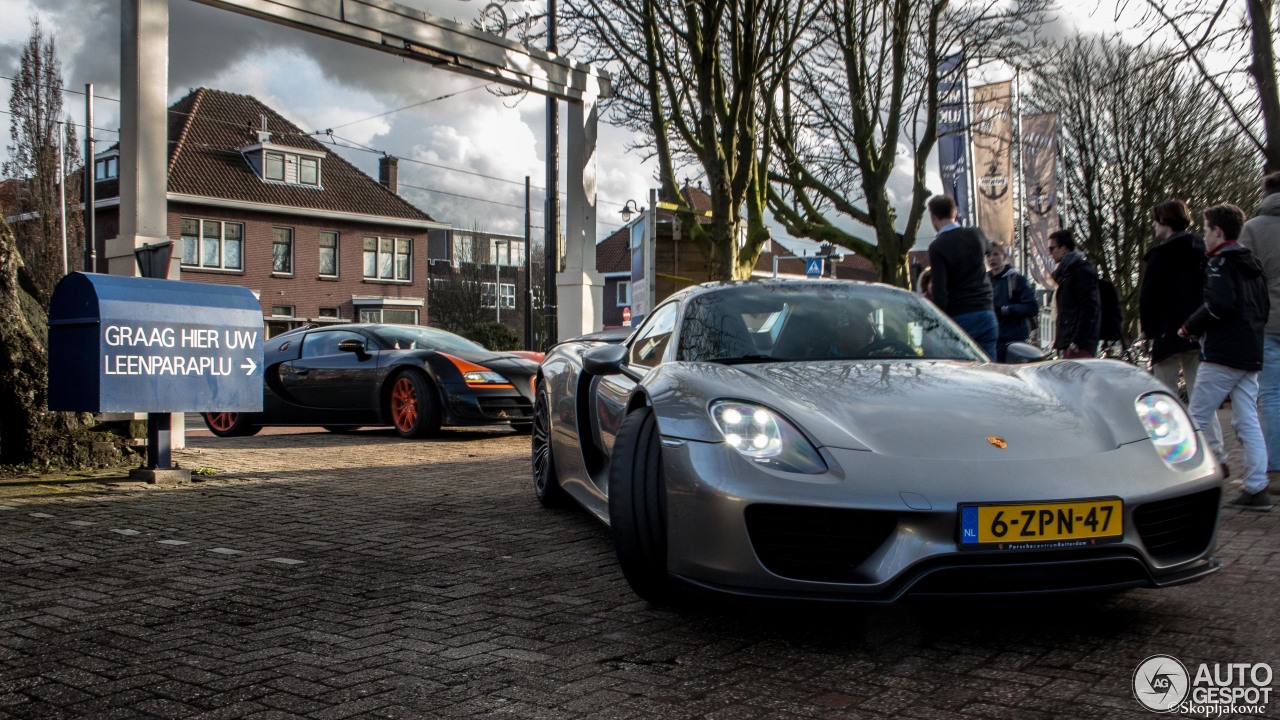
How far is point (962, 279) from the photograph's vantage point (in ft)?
24.6

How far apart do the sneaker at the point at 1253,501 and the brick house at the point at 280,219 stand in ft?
112

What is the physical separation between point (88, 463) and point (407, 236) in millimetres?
39058

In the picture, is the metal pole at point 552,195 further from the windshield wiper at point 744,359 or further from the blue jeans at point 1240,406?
the windshield wiper at point 744,359

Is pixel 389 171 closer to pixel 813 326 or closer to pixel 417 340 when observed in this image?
pixel 417 340

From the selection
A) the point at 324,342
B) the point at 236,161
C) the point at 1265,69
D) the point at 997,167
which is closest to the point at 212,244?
the point at 236,161

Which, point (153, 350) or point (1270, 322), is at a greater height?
point (1270, 322)

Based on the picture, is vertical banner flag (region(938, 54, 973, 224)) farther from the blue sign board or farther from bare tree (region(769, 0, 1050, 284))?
the blue sign board

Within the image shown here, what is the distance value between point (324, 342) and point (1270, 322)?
8636 millimetres

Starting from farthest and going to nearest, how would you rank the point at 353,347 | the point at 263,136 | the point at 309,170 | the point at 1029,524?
the point at 309,170 → the point at 263,136 → the point at 353,347 → the point at 1029,524

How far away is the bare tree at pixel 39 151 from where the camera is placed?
3453 centimetres

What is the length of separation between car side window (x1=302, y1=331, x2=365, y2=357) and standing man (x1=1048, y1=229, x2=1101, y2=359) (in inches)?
269

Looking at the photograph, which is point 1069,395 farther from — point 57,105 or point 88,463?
point 57,105

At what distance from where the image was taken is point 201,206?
38.4 meters

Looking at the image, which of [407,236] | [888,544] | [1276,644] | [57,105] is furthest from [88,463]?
[407,236]
